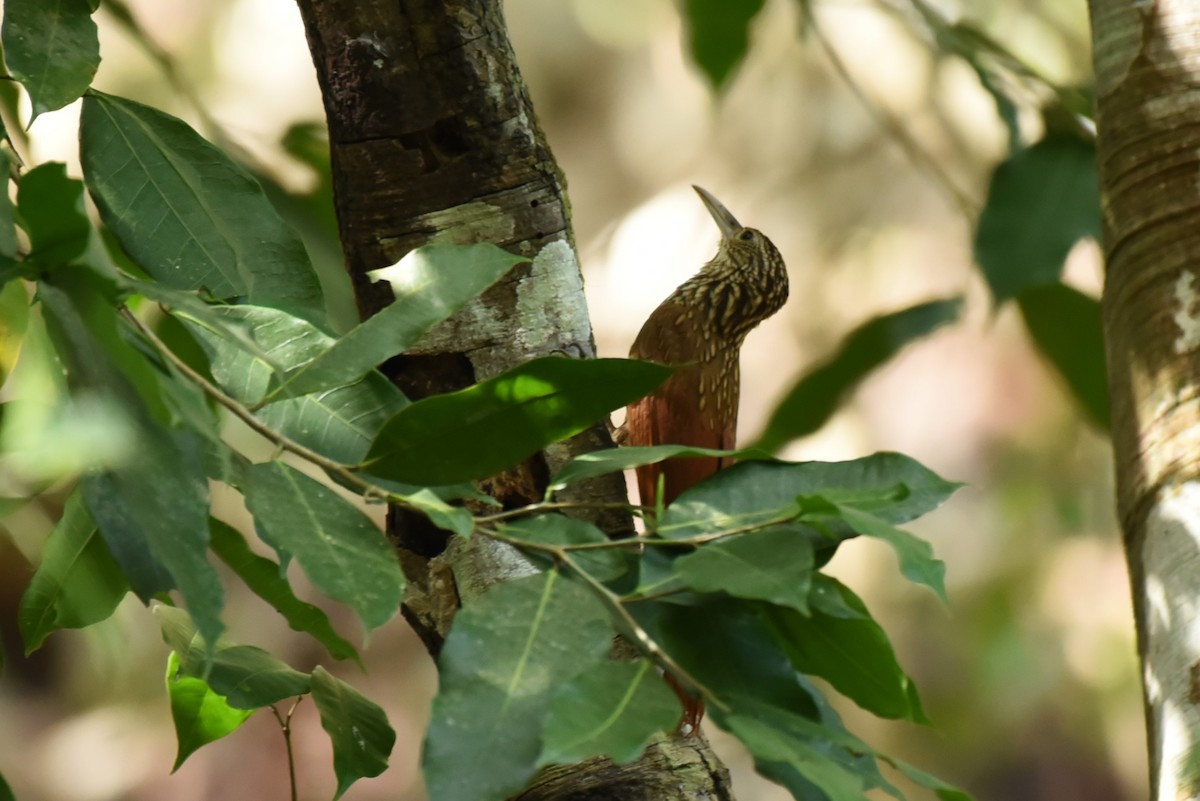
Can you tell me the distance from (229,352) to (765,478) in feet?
1.33

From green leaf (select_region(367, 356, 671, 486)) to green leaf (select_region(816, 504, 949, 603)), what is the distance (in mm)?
179

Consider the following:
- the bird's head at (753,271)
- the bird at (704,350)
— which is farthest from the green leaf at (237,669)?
the bird's head at (753,271)

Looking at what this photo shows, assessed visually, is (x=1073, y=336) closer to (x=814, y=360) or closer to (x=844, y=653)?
(x=844, y=653)

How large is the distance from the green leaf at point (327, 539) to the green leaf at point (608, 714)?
0.12 metres

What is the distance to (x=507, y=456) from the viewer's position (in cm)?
91

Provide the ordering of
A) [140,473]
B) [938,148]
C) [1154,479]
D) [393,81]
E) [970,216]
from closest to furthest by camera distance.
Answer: [140,473]
[393,81]
[1154,479]
[970,216]
[938,148]

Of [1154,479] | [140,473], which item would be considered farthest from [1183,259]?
[140,473]

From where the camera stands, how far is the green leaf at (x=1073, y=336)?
1.94 m

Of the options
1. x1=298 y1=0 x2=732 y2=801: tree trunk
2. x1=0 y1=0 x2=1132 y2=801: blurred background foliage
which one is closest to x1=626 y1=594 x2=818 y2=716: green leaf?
x1=298 y1=0 x2=732 y2=801: tree trunk

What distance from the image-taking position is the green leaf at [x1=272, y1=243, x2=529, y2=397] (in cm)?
89

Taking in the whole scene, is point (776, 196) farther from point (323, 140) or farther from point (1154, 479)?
point (1154, 479)

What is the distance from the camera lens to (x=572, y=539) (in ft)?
2.95

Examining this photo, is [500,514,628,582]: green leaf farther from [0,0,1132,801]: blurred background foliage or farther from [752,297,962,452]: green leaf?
[0,0,1132,801]: blurred background foliage

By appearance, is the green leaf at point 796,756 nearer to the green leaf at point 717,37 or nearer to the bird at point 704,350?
the bird at point 704,350
